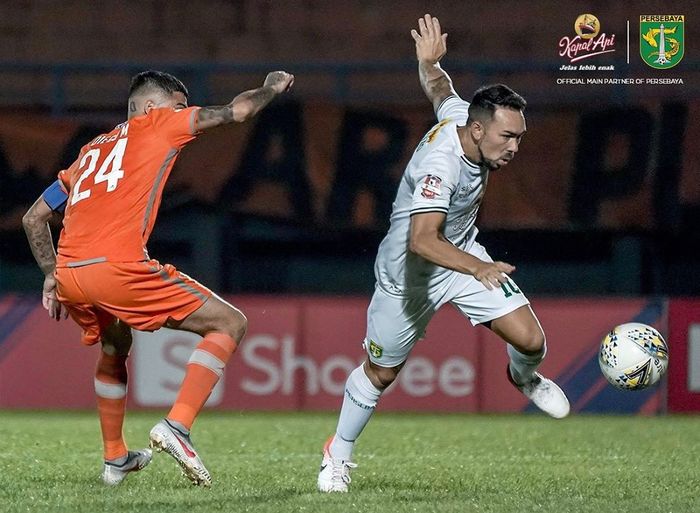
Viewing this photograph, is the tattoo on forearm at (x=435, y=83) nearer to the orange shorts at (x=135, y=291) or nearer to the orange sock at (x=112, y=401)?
the orange shorts at (x=135, y=291)

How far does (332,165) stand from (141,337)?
2194 millimetres

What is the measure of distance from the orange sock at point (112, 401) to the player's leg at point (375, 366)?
2.93ft

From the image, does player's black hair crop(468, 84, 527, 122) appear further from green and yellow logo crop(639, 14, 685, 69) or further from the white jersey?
green and yellow logo crop(639, 14, 685, 69)

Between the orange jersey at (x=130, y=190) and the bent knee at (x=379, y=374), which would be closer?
the orange jersey at (x=130, y=190)

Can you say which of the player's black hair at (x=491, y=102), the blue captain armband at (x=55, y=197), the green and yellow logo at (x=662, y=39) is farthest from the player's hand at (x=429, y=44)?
the green and yellow logo at (x=662, y=39)

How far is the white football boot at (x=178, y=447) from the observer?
529 centimetres

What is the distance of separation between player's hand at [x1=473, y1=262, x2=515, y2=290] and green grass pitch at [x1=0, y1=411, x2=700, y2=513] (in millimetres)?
861

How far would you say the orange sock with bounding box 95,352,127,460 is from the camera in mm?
6039

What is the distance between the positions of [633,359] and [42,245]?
2.64m

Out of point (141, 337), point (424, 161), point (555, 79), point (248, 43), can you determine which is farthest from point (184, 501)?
point (248, 43)

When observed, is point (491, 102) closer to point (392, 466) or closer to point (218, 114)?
point (218, 114)

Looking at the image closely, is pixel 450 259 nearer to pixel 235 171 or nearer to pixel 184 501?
pixel 184 501

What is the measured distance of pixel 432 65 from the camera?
660 cm

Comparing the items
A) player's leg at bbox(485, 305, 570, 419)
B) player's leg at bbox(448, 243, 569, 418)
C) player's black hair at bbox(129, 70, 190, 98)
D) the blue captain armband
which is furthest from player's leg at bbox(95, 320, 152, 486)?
player's leg at bbox(485, 305, 570, 419)
